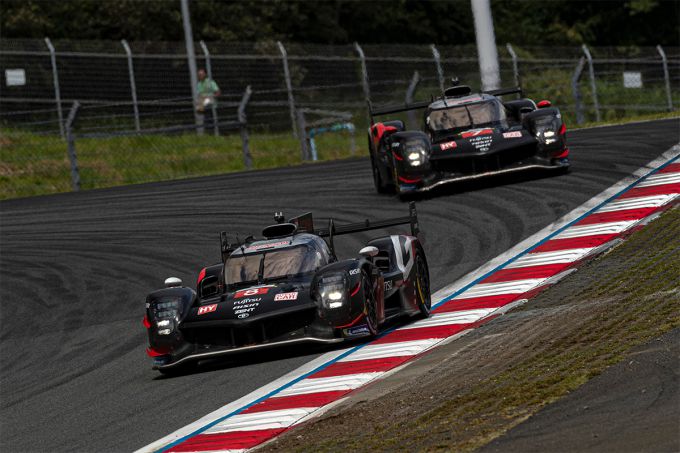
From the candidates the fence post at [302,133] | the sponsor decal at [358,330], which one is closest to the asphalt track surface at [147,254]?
the sponsor decal at [358,330]

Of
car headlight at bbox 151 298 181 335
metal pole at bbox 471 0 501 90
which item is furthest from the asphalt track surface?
metal pole at bbox 471 0 501 90

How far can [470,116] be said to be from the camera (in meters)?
19.6

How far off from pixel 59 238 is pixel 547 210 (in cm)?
749

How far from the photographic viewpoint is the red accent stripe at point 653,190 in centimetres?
1636

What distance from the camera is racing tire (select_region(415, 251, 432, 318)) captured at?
12102mm

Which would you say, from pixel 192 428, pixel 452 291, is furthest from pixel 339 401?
pixel 452 291

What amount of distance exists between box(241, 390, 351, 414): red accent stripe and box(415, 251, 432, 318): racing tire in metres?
2.88

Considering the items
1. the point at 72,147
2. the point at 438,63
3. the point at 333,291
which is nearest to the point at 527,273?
the point at 333,291

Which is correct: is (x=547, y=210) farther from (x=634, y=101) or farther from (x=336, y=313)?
(x=634, y=101)

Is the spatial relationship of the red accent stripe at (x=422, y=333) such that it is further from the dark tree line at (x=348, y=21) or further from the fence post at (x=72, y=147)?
the dark tree line at (x=348, y=21)

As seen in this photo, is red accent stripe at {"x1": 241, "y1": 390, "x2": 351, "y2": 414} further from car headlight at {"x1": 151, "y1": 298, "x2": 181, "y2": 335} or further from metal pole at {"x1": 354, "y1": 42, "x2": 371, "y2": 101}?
metal pole at {"x1": 354, "y1": 42, "x2": 371, "y2": 101}

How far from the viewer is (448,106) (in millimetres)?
19859

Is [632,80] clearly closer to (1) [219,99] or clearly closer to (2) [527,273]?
(1) [219,99]

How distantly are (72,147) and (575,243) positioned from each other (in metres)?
15.0
